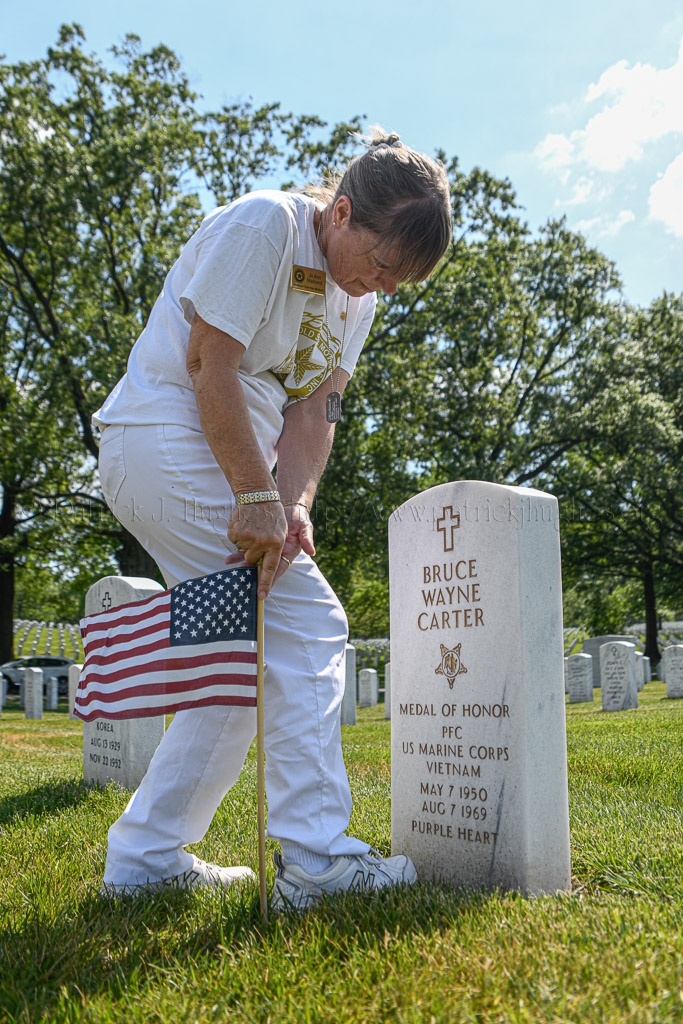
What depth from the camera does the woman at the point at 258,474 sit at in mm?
2369

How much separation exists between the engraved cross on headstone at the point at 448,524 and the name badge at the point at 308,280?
3.35ft

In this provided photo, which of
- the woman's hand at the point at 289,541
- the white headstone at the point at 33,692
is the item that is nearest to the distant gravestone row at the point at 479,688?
the woman's hand at the point at 289,541

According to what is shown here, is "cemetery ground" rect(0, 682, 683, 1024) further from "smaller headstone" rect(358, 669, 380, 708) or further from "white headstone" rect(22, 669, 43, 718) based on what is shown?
"smaller headstone" rect(358, 669, 380, 708)

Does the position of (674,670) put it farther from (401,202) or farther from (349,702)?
(401,202)

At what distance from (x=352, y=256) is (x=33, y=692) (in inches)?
641

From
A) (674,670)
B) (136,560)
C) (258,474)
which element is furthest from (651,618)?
(258,474)

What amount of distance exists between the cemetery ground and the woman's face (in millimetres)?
1840

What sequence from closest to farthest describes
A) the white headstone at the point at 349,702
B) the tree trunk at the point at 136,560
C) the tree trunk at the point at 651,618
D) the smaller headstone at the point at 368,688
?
the white headstone at the point at 349,702
the tree trunk at the point at 136,560
the smaller headstone at the point at 368,688
the tree trunk at the point at 651,618

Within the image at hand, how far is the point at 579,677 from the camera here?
16.8m

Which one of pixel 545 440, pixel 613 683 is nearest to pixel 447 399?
pixel 545 440

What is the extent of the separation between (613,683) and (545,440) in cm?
1000

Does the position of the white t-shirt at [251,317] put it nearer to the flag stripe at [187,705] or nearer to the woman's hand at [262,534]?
the woman's hand at [262,534]

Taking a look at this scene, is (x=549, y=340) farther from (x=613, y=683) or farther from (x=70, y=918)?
(x=70, y=918)

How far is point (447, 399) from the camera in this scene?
66.0 feet
